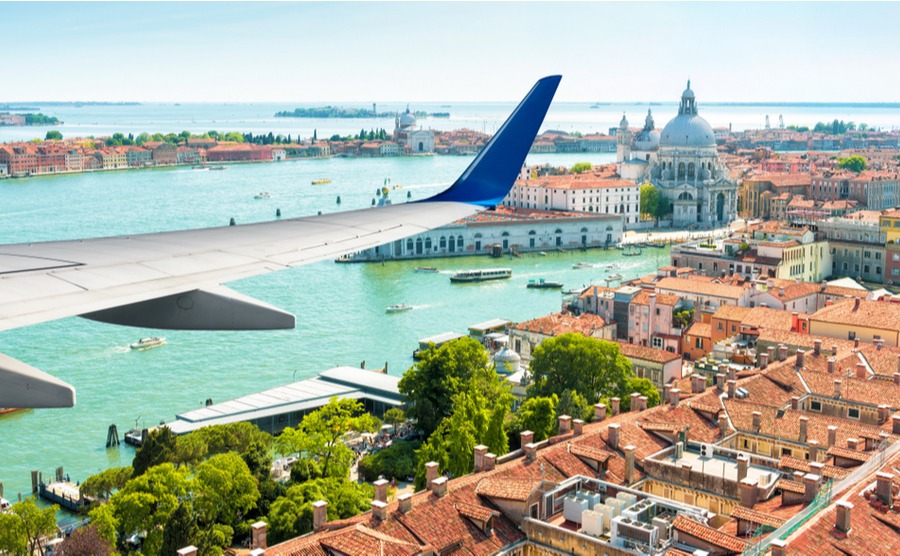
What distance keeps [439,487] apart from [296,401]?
24.5 feet

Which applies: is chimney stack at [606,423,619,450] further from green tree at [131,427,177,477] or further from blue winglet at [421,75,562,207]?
green tree at [131,427,177,477]

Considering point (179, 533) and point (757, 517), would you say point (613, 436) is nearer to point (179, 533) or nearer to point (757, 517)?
point (757, 517)

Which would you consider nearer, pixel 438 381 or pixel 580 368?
pixel 580 368

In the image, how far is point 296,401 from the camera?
13.7m

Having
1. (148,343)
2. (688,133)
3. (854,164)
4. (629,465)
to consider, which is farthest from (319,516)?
(854,164)

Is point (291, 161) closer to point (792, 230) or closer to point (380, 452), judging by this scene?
point (792, 230)

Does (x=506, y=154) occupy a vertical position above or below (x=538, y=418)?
above

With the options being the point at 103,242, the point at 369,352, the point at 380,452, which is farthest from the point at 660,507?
the point at 369,352

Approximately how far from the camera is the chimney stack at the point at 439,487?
6.44 m

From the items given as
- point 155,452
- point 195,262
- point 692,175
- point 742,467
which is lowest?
point 155,452

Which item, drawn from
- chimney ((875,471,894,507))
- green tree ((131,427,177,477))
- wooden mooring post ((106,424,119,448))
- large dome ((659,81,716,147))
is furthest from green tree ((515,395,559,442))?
large dome ((659,81,716,147))

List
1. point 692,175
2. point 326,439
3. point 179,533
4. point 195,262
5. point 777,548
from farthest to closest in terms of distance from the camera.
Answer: point 692,175 → point 326,439 → point 179,533 → point 777,548 → point 195,262

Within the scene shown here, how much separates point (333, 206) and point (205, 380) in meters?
31.7

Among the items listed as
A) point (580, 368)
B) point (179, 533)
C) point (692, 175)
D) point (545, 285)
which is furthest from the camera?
point (692, 175)
